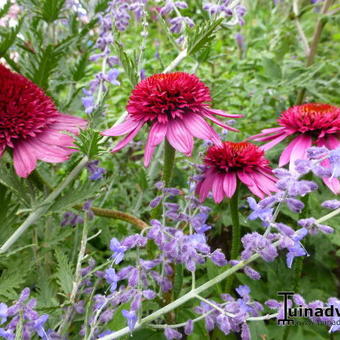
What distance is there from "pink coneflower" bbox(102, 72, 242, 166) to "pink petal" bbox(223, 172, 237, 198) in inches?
4.7

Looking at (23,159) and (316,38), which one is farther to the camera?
(316,38)

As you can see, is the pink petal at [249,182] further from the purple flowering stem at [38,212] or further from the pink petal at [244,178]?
the purple flowering stem at [38,212]

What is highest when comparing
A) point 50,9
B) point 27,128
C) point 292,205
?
point 50,9

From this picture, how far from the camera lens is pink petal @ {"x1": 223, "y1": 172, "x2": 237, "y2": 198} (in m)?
1.11

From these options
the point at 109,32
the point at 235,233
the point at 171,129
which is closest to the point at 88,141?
the point at 171,129

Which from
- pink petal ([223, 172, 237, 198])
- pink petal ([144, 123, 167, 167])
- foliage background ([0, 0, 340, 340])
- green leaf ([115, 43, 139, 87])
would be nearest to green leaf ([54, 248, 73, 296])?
foliage background ([0, 0, 340, 340])

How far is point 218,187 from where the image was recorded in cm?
117

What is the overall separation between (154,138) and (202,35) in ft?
1.41

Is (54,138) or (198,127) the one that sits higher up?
(54,138)

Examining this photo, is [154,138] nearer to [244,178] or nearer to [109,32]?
[244,178]

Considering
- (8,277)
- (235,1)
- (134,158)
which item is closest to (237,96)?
(134,158)

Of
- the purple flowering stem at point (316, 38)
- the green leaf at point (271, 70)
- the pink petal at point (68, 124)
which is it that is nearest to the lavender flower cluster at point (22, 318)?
the pink petal at point (68, 124)

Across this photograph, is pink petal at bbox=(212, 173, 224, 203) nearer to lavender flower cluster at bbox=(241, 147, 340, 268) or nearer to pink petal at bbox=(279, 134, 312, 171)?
pink petal at bbox=(279, 134, 312, 171)

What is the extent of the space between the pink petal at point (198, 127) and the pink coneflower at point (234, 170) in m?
0.08
